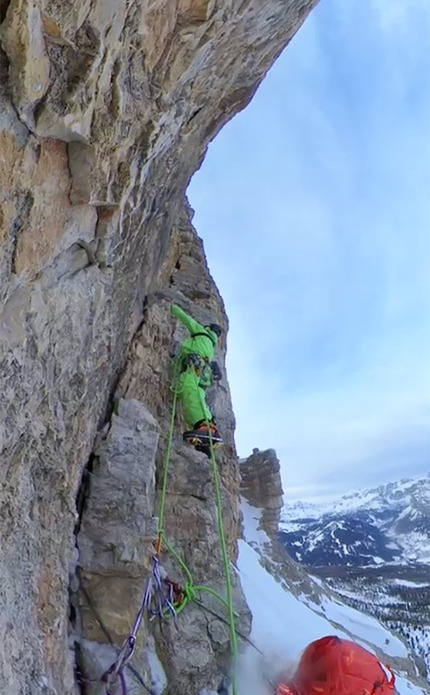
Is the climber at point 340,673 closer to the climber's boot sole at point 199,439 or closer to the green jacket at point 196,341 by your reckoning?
the climber's boot sole at point 199,439

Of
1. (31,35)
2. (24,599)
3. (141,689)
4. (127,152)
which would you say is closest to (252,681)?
(141,689)

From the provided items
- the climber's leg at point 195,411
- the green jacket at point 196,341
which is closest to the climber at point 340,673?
the climber's leg at point 195,411

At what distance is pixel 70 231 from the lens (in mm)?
3377

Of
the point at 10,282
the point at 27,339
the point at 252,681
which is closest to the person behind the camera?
the point at 10,282

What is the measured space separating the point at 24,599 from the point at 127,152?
3122 millimetres

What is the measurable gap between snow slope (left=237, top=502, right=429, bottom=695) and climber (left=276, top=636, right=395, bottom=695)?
175 centimetres

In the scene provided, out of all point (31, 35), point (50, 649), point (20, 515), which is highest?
point (31, 35)

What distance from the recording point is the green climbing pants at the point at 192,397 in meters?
5.95

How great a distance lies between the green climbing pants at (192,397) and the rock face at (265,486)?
11.8 meters

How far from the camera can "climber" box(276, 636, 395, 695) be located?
10.1 ft

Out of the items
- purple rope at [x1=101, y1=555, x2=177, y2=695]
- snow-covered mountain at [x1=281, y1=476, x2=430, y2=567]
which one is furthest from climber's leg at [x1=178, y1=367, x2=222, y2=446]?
snow-covered mountain at [x1=281, y1=476, x2=430, y2=567]

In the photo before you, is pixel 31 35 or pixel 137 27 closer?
pixel 31 35

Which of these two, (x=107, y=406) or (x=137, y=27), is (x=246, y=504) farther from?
(x=137, y=27)

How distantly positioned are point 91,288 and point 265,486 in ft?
49.3
